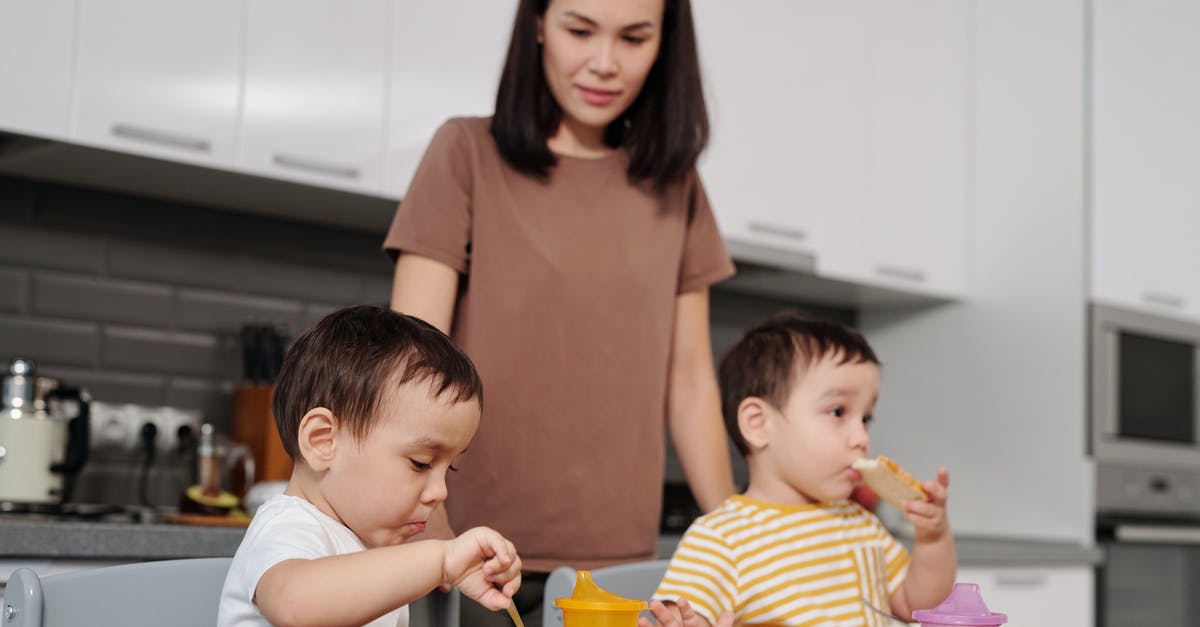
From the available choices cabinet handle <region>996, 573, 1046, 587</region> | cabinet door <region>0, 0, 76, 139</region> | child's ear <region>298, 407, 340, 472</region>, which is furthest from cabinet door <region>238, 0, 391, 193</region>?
cabinet handle <region>996, 573, 1046, 587</region>

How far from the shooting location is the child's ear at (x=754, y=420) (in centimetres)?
139

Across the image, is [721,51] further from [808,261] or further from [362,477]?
[362,477]

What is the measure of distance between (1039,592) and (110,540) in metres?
2.06

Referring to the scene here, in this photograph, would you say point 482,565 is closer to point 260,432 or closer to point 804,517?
point 804,517

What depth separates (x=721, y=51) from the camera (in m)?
2.88

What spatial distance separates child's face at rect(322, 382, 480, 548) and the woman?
409 mm

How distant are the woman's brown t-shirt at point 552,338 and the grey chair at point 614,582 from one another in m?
0.12

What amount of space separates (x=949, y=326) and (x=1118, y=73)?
0.78 m

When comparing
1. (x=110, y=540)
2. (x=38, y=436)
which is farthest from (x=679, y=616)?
(x=38, y=436)

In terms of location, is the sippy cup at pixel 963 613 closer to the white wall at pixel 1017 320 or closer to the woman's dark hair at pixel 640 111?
the woman's dark hair at pixel 640 111

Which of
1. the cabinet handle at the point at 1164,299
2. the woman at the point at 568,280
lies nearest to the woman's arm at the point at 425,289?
the woman at the point at 568,280

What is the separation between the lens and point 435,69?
2439 millimetres

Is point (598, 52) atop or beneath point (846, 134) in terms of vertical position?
beneath

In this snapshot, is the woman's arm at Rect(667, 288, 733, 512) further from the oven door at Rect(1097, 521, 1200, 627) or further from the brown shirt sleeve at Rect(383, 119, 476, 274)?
the oven door at Rect(1097, 521, 1200, 627)
